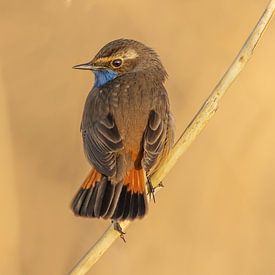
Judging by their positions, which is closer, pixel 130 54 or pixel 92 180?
pixel 92 180

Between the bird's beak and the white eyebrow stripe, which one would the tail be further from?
the white eyebrow stripe

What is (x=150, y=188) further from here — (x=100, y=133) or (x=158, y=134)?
(x=100, y=133)

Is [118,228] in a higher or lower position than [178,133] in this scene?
lower

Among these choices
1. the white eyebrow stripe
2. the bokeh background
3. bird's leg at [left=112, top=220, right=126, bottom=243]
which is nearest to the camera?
bird's leg at [left=112, top=220, right=126, bottom=243]

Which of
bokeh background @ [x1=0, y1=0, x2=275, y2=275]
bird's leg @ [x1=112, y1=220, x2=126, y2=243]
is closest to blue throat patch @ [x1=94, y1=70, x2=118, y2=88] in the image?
bokeh background @ [x1=0, y1=0, x2=275, y2=275]

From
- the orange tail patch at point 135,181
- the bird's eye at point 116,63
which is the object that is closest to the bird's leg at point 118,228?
the orange tail patch at point 135,181

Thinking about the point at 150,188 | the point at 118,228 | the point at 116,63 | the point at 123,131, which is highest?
the point at 116,63

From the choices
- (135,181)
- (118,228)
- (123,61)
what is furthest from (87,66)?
(118,228)
